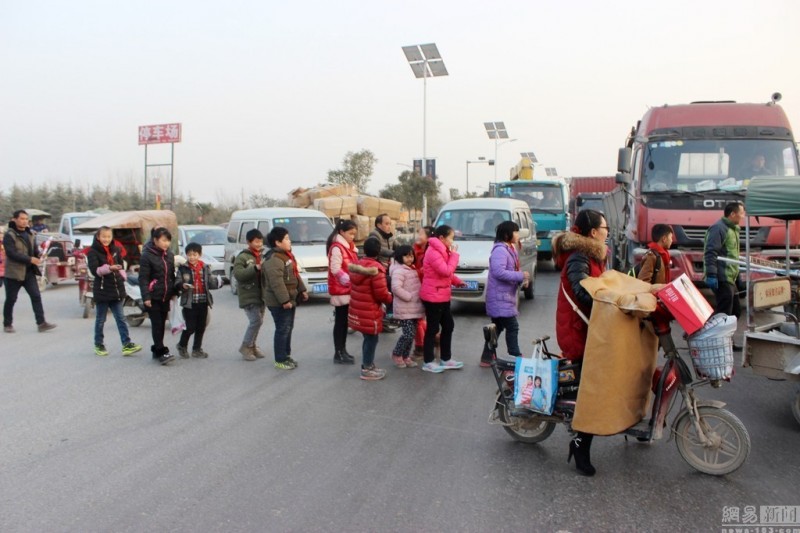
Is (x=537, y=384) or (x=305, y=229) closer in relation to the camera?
(x=537, y=384)

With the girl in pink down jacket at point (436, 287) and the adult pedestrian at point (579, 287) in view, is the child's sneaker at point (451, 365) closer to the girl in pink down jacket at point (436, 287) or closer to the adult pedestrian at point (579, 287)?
the girl in pink down jacket at point (436, 287)

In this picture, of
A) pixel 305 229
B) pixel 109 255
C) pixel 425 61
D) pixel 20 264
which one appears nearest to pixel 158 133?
pixel 425 61

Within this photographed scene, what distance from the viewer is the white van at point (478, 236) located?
1123 centimetres

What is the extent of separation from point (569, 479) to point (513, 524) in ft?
2.65

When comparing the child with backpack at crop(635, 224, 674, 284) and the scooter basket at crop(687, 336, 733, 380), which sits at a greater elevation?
the child with backpack at crop(635, 224, 674, 284)

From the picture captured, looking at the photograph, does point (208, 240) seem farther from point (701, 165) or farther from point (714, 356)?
point (714, 356)

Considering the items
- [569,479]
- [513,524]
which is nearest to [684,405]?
[569,479]

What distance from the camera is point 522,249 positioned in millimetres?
12367

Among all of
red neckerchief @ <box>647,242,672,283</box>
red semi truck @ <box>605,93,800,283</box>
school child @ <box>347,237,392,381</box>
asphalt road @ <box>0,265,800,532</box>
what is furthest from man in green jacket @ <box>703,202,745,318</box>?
school child @ <box>347,237,392,381</box>

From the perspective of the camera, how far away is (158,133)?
49.1 m

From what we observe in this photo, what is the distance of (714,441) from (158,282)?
251 inches

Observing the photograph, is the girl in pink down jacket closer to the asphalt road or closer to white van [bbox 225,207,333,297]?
the asphalt road

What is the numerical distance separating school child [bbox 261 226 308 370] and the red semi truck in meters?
5.92

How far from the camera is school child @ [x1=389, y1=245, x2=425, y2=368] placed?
7523mm
